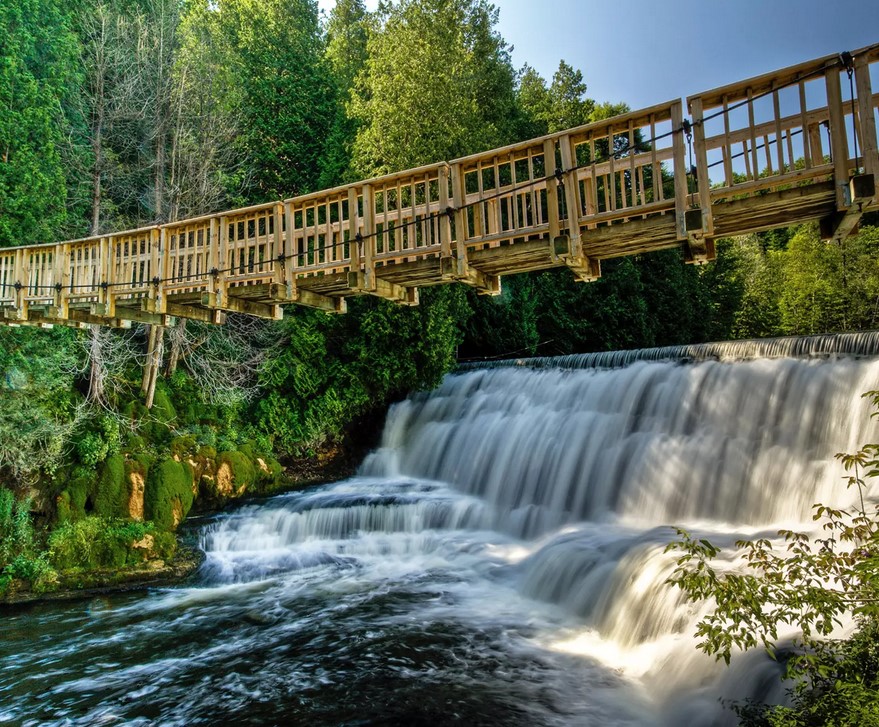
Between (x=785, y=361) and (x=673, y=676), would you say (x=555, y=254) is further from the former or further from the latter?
(x=785, y=361)

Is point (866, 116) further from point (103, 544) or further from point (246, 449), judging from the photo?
point (246, 449)

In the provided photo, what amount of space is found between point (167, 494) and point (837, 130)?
1310 centimetres

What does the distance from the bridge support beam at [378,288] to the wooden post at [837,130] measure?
572 cm

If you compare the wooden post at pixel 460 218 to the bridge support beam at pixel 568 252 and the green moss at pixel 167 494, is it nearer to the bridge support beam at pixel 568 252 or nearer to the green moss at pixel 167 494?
the bridge support beam at pixel 568 252

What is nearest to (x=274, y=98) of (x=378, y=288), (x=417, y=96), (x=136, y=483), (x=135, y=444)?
(x=417, y=96)

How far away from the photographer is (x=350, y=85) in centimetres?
2808

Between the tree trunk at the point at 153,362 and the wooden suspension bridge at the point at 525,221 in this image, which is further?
the tree trunk at the point at 153,362

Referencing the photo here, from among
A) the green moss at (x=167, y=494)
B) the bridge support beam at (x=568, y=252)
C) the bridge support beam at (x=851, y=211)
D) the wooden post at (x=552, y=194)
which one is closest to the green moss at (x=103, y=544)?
the green moss at (x=167, y=494)

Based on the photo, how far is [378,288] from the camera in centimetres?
944

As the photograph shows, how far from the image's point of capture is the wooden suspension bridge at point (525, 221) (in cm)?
628

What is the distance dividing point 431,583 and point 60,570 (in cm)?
670

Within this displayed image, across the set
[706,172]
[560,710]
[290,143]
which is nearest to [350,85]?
[290,143]

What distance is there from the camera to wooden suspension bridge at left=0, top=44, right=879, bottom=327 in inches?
247

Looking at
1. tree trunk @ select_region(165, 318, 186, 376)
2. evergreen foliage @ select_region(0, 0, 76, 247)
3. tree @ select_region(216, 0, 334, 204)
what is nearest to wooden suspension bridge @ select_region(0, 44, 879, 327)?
evergreen foliage @ select_region(0, 0, 76, 247)
